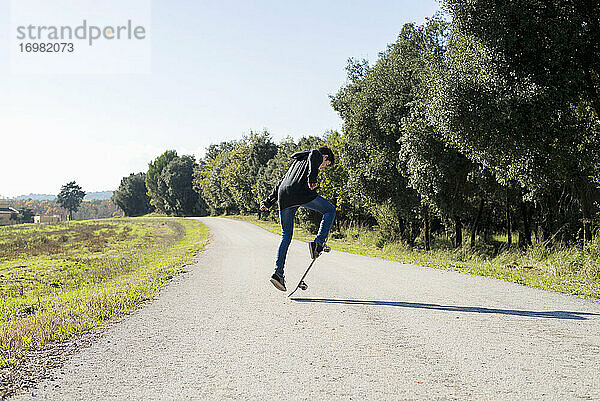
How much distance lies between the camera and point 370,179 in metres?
22.2

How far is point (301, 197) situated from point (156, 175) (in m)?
118

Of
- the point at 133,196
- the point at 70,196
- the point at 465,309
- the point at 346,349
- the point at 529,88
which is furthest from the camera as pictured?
the point at 70,196

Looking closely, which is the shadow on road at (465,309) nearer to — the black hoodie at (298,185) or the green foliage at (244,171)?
the black hoodie at (298,185)

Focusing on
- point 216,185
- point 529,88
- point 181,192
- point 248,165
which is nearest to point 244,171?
point 248,165

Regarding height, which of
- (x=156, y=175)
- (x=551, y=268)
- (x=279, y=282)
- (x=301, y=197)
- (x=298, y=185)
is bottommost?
(x=551, y=268)

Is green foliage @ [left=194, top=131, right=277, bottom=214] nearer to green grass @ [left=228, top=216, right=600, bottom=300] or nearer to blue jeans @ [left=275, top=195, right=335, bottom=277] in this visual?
green grass @ [left=228, top=216, right=600, bottom=300]

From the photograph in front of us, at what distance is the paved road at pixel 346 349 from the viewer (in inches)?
126

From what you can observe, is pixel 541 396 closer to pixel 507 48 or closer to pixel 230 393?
pixel 230 393

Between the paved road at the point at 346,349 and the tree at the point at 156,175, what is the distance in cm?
10872

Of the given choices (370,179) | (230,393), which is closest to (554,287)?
(230,393)

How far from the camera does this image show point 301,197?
22.6 ft

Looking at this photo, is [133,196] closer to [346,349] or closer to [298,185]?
[298,185]

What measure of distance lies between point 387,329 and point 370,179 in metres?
17.7

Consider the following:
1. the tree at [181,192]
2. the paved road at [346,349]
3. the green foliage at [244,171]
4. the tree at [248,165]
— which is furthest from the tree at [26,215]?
the paved road at [346,349]
